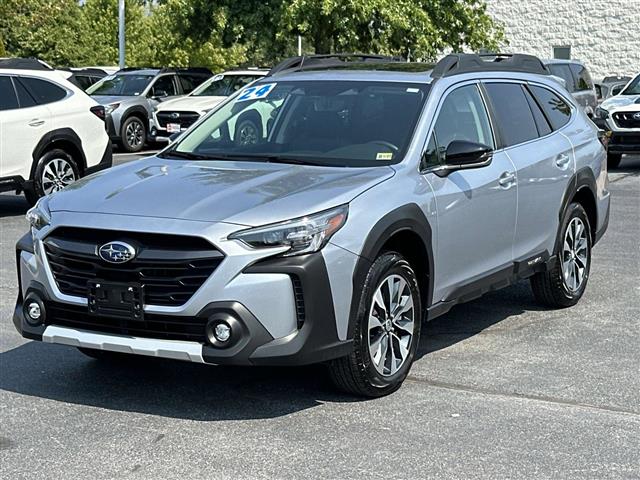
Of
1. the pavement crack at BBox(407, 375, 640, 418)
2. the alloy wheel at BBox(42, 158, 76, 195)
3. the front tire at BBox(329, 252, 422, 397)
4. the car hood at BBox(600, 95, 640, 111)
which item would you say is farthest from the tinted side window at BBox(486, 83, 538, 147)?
the car hood at BBox(600, 95, 640, 111)

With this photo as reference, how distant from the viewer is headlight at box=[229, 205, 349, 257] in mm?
5414

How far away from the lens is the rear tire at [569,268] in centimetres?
808

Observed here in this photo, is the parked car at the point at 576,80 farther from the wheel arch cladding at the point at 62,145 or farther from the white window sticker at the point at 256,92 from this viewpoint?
the white window sticker at the point at 256,92

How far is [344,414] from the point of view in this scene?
5738mm

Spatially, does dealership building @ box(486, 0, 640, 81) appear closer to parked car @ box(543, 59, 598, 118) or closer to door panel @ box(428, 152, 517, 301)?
parked car @ box(543, 59, 598, 118)

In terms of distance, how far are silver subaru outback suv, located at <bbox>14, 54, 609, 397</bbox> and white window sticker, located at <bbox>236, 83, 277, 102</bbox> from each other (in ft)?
0.03

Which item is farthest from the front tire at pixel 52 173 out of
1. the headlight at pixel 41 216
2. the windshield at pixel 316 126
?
the headlight at pixel 41 216

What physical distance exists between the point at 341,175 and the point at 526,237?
6.03ft

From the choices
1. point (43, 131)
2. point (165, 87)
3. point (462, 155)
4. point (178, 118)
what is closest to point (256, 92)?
point (462, 155)

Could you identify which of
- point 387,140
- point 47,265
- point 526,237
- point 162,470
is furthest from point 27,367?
point 526,237

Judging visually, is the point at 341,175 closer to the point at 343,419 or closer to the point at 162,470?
the point at 343,419

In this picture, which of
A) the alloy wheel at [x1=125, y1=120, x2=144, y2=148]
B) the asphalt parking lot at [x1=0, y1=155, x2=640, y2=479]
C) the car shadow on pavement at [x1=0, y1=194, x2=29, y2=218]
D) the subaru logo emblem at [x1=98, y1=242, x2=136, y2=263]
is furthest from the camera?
the alloy wheel at [x1=125, y1=120, x2=144, y2=148]

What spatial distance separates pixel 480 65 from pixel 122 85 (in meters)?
17.5

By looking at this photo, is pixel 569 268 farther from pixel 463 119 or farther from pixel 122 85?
→ pixel 122 85
